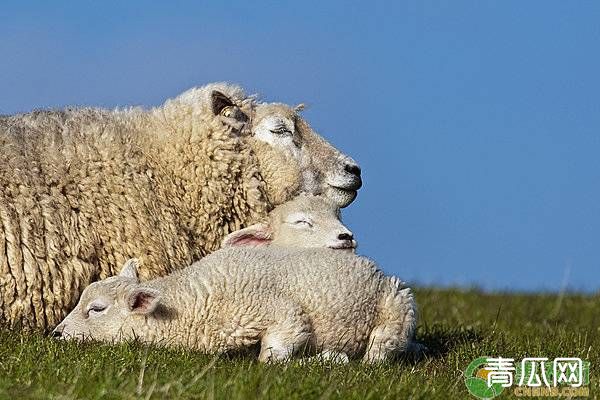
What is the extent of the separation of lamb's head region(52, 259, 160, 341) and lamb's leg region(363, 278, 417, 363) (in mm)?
1530

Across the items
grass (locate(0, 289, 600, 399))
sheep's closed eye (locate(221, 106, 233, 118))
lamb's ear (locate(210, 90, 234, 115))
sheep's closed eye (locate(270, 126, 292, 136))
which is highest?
lamb's ear (locate(210, 90, 234, 115))

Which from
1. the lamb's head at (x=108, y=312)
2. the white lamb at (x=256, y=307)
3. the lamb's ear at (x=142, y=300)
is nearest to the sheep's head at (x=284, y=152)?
the white lamb at (x=256, y=307)

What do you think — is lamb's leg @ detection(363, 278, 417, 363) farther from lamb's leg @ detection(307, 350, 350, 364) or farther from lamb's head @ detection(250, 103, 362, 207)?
lamb's head @ detection(250, 103, 362, 207)

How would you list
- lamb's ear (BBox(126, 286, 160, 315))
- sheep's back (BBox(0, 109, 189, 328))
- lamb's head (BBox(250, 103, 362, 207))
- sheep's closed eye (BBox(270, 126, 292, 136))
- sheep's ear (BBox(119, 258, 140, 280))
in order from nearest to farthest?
lamb's ear (BBox(126, 286, 160, 315)), sheep's ear (BBox(119, 258, 140, 280)), sheep's back (BBox(0, 109, 189, 328)), lamb's head (BBox(250, 103, 362, 207)), sheep's closed eye (BBox(270, 126, 292, 136))

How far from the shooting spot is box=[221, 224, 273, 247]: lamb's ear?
8586 millimetres

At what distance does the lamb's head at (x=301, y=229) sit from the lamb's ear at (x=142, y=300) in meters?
1.18

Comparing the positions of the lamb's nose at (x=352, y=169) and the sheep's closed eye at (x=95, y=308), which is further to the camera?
the lamb's nose at (x=352, y=169)

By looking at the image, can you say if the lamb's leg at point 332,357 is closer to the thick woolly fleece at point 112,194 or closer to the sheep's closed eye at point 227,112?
the thick woolly fleece at point 112,194

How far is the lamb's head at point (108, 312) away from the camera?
24.7 ft

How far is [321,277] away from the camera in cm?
771

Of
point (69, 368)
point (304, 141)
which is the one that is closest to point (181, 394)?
point (69, 368)

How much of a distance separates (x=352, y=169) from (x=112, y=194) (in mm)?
2034

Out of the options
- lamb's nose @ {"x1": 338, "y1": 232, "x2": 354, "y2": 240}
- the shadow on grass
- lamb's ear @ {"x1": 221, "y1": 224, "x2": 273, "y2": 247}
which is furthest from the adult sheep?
the shadow on grass

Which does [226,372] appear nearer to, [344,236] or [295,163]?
[344,236]
